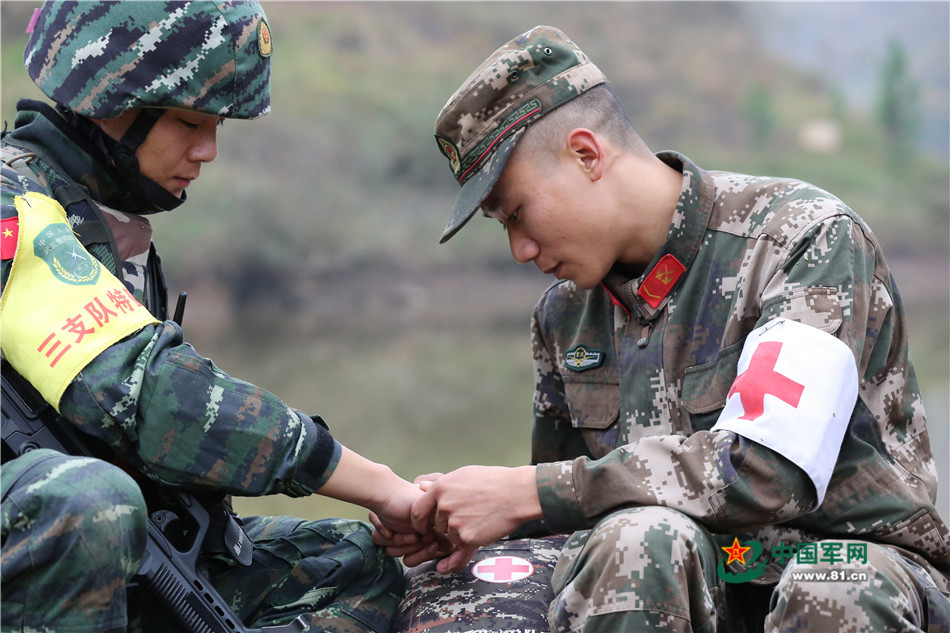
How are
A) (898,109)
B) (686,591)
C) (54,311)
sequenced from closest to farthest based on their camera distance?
(686,591), (54,311), (898,109)

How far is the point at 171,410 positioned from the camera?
212 centimetres

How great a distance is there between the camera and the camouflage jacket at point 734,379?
2.12 metres

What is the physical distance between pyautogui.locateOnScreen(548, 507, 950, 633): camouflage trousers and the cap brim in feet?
2.56

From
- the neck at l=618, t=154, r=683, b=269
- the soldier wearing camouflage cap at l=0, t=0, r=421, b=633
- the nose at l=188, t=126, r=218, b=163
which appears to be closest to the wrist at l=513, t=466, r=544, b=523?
the soldier wearing camouflage cap at l=0, t=0, r=421, b=633

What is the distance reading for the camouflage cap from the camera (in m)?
2.58

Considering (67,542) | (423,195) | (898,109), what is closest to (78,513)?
(67,542)

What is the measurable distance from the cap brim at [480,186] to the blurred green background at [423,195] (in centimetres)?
454

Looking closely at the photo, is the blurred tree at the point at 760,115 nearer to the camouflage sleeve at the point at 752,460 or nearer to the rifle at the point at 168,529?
the camouflage sleeve at the point at 752,460

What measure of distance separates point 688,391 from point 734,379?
130mm

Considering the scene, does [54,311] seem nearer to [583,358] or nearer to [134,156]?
[134,156]

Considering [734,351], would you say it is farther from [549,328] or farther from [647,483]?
[549,328]

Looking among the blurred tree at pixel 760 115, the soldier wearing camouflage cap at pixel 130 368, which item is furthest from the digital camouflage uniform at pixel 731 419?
the blurred tree at pixel 760 115

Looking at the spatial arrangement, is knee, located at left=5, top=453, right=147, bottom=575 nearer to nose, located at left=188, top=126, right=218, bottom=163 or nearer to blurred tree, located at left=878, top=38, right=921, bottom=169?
nose, located at left=188, top=126, right=218, bottom=163

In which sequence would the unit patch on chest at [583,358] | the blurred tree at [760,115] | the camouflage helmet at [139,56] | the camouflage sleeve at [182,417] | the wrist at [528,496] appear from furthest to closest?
the blurred tree at [760,115], the unit patch on chest at [583,358], the camouflage helmet at [139,56], the wrist at [528,496], the camouflage sleeve at [182,417]
